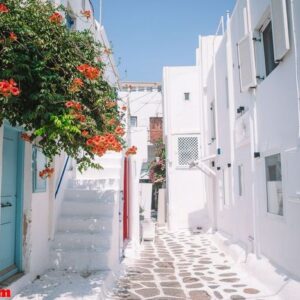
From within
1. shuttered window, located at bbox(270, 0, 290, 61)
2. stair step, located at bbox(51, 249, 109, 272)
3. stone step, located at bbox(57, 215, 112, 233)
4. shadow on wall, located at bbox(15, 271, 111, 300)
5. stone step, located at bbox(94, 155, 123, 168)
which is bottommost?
shadow on wall, located at bbox(15, 271, 111, 300)

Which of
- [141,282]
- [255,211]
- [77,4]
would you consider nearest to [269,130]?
[255,211]

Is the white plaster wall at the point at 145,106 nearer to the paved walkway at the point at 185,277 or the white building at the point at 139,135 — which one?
the white building at the point at 139,135

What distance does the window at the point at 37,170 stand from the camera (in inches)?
259

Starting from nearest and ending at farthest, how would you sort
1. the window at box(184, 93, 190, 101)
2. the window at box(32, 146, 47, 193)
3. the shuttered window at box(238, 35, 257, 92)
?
the window at box(32, 146, 47, 193) < the shuttered window at box(238, 35, 257, 92) < the window at box(184, 93, 190, 101)

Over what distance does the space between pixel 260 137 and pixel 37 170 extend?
5.28 m

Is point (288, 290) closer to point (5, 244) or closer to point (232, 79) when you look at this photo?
point (5, 244)

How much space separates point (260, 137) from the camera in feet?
26.8

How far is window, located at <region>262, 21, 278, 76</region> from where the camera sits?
7695 millimetres

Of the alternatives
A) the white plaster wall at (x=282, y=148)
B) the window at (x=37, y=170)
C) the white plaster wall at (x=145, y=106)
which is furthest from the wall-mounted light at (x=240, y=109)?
the white plaster wall at (x=145, y=106)

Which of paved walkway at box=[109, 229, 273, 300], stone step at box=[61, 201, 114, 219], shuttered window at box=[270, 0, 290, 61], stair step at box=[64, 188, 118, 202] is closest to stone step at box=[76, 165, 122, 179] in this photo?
stair step at box=[64, 188, 118, 202]

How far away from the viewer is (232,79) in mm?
11000

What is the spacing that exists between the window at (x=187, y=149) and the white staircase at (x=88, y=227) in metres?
8.82

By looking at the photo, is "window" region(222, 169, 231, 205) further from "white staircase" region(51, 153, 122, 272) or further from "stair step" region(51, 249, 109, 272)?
"stair step" region(51, 249, 109, 272)

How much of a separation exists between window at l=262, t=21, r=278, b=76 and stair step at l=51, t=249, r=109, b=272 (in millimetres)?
5687
